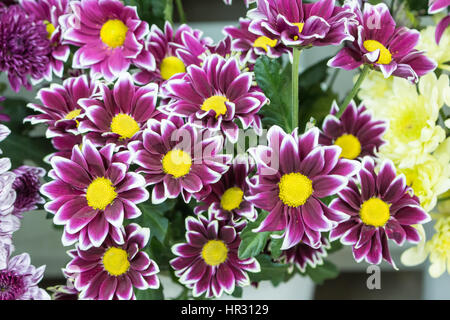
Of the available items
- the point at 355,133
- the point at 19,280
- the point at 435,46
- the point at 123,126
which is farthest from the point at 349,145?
the point at 19,280

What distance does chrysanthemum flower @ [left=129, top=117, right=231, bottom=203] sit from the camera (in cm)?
34

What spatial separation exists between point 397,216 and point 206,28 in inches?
19.2

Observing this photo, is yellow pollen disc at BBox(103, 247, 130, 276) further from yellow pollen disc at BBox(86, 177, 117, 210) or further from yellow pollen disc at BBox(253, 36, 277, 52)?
yellow pollen disc at BBox(253, 36, 277, 52)

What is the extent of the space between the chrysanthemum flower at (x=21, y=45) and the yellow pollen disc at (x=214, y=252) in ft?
0.77

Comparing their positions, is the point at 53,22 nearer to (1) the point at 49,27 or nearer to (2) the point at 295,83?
(1) the point at 49,27

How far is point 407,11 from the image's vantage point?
0.44 m

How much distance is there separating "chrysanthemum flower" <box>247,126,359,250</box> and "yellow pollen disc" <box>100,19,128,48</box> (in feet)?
0.63

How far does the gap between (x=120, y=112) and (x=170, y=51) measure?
3.8 inches

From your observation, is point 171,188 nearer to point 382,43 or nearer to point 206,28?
point 382,43

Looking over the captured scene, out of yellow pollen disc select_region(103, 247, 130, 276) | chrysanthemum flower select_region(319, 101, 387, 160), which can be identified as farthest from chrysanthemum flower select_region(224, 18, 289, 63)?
yellow pollen disc select_region(103, 247, 130, 276)

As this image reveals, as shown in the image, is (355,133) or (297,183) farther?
(355,133)

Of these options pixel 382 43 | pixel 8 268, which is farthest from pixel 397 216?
pixel 8 268

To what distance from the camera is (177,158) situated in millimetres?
352

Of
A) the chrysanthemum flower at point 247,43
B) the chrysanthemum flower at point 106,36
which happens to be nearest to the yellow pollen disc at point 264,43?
the chrysanthemum flower at point 247,43
